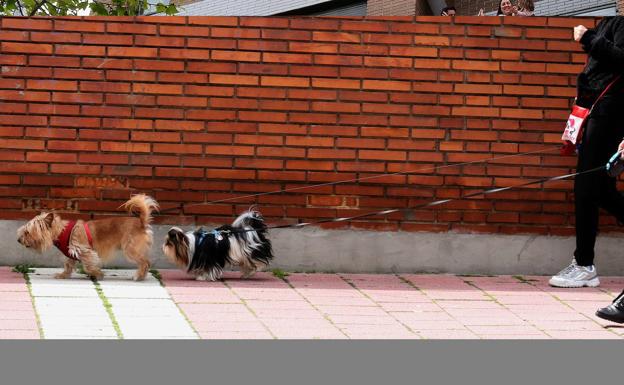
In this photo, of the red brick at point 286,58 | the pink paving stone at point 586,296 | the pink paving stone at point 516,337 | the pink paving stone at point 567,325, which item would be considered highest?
the red brick at point 286,58

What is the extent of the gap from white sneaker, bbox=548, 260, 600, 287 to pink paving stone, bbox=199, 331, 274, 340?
2.97 metres

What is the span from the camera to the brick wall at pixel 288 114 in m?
9.48

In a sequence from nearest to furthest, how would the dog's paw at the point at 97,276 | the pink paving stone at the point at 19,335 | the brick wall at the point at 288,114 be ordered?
the pink paving stone at the point at 19,335, the dog's paw at the point at 97,276, the brick wall at the point at 288,114

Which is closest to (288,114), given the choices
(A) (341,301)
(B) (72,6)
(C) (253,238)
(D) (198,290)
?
(C) (253,238)

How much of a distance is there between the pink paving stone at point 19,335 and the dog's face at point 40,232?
1.91m

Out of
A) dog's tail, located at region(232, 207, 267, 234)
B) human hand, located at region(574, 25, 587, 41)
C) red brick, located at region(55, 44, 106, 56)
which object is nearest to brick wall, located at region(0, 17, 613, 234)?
red brick, located at region(55, 44, 106, 56)

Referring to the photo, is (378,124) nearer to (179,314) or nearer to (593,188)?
(593,188)

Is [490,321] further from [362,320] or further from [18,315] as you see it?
[18,315]

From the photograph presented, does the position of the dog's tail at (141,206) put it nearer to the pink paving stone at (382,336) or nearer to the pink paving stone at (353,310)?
the pink paving stone at (353,310)

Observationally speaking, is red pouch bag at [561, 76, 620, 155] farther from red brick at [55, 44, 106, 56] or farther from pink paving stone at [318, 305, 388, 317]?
red brick at [55, 44, 106, 56]

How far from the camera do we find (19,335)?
→ 23.1 feet

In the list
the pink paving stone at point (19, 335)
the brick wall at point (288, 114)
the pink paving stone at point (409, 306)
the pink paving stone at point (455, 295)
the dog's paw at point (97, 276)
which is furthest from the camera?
the brick wall at point (288, 114)

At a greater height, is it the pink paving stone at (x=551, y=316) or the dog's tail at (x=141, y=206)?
the dog's tail at (x=141, y=206)

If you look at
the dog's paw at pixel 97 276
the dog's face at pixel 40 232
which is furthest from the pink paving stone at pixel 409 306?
the dog's face at pixel 40 232
